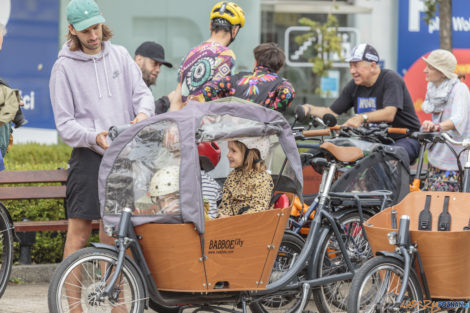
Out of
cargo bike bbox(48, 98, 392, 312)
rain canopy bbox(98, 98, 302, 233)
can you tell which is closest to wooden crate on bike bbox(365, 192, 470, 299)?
cargo bike bbox(48, 98, 392, 312)

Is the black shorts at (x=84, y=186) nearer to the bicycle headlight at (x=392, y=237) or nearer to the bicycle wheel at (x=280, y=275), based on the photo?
the bicycle wheel at (x=280, y=275)

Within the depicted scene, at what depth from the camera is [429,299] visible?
4.87 m

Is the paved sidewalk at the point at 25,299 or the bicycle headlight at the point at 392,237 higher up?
the bicycle headlight at the point at 392,237

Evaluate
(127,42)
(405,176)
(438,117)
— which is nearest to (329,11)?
(127,42)

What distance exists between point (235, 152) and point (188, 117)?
0.77 m

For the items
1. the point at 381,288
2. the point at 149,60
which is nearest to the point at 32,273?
the point at 149,60

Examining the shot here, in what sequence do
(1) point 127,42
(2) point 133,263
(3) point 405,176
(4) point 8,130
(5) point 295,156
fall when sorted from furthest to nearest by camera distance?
(1) point 127,42 < (3) point 405,176 < (4) point 8,130 < (5) point 295,156 < (2) point 133,263

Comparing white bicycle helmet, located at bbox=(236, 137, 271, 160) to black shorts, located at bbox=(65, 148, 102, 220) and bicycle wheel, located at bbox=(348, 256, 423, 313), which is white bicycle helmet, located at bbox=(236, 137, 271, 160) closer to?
black shorts, located at bbox=(65, 148, 102, 220)

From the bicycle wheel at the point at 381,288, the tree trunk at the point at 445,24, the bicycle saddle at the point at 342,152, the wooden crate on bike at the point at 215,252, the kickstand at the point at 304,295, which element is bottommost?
the kickstand at the point at 304,295

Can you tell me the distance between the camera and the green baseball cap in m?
5.23

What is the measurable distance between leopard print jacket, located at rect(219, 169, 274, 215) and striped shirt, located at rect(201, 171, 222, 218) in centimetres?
6

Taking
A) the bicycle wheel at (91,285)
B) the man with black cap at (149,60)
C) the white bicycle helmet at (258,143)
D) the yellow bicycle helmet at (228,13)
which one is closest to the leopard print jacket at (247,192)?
the white bicycle helmet at (258,143)

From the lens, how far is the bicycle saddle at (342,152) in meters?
6.09

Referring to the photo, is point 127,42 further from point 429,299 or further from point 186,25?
point 429,299
